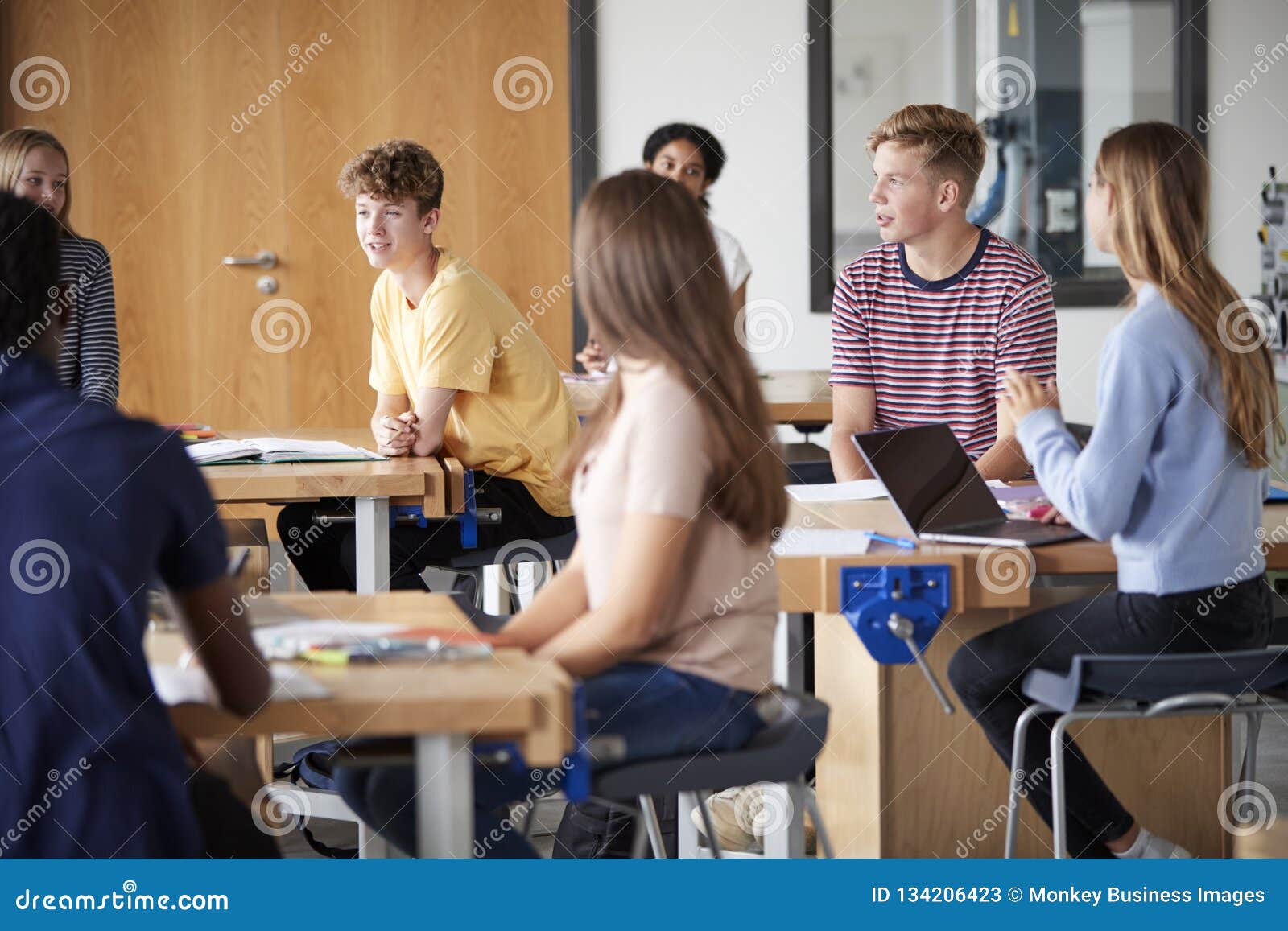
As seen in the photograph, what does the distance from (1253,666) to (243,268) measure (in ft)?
13.0

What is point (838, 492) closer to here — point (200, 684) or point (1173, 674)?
point (1173, 674)

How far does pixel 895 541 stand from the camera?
1.93 metres

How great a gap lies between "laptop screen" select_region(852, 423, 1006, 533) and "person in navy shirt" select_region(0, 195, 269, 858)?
103 cm

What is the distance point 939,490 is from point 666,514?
703 millimetres

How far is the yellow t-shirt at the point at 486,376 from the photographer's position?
282 centimetres

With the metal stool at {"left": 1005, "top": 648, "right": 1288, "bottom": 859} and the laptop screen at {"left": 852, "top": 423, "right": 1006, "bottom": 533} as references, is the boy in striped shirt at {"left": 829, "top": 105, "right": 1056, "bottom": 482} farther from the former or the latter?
the metal stool at {"left": 1005, "top": 648, "right": 1288, "bottom": 859}

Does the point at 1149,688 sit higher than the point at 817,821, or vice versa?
the point at 1149,688

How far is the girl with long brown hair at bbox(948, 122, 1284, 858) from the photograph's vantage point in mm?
1827

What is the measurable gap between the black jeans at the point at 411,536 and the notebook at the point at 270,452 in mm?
98

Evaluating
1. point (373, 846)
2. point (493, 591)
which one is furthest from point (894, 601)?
point (493, 591)

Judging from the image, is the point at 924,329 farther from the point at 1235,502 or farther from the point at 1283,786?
the point at 1283,786

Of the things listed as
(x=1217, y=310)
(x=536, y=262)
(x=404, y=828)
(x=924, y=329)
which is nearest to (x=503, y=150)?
(x=536, y=262)

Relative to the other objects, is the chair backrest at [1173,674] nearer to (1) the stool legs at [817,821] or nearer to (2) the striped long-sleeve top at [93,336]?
(1) the stool legs at [817,821]

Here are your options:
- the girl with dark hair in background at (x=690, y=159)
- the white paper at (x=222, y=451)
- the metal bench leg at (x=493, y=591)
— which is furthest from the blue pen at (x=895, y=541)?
the girl with dark hair in background at (x=690, y=159)
